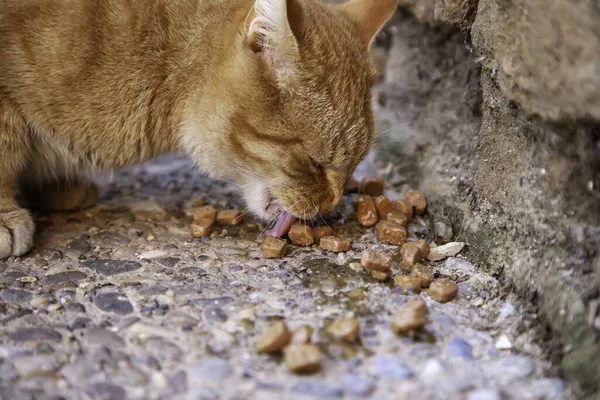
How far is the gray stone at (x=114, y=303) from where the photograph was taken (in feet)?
5.50

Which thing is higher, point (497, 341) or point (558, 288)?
point (558, 288)

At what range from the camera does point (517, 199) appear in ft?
5.82

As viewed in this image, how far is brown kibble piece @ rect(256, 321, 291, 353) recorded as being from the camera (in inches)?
56.8

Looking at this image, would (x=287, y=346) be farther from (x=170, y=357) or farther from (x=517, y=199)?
(x=517, y=199)

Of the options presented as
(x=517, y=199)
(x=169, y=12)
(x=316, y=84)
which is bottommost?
(x=517, y=199)

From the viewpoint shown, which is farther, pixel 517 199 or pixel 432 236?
pixel 432 236

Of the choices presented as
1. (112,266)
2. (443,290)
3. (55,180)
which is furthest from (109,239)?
(443,290)

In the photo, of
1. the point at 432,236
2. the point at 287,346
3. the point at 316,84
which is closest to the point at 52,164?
the point at 316,84

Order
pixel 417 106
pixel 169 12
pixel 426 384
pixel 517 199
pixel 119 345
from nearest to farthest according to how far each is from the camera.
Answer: pixel 426 384 < pixel 119 345 < pixel 517 199 < pixel 169 12 < pixel 417 106

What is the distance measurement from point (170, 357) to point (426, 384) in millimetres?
623

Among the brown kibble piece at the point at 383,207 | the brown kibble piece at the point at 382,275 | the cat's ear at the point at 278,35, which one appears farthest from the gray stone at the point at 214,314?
the brown kibble piece at the point at 383,207

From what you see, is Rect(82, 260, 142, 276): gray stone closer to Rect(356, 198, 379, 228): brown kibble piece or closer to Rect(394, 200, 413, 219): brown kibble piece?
Result: Rect(356, 198, 379, 228): brown kibble piece

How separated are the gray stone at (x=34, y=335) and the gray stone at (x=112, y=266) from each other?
34 centimetres

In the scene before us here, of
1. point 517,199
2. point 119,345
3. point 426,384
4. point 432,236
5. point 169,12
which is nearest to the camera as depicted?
point 426,384
